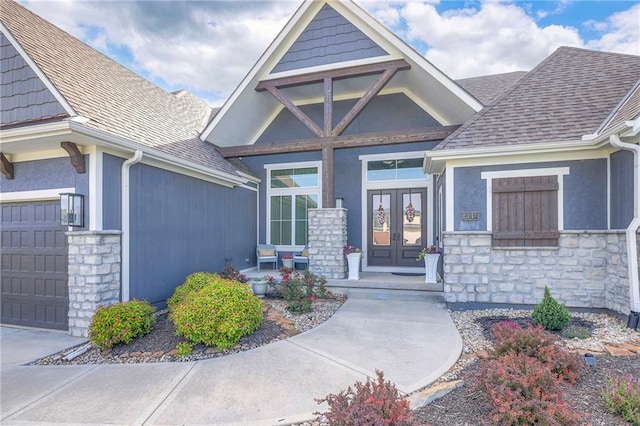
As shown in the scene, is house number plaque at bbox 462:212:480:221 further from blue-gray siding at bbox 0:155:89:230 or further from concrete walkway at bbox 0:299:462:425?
blue-gray siding at bbox 0:155:89:230

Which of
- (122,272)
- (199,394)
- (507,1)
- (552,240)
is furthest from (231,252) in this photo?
(507,1)

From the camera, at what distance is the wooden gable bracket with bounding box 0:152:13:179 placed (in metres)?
5.45

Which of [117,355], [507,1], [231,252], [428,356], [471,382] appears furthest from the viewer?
[231,252]

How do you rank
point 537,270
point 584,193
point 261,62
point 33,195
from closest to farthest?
point 33,195 → point 584,193 → point 537,270 → point 261,62

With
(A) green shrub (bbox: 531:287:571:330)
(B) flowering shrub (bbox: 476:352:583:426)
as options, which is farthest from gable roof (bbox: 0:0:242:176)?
(A) green shrub (bbox: 531:287:571:330)

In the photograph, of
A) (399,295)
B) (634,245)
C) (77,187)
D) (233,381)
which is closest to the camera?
(233,381)

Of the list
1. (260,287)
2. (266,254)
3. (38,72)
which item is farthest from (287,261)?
(38,72)

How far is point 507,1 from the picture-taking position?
279 inches

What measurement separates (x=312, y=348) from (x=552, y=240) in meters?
4.77

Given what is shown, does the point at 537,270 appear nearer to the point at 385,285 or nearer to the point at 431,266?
the point at 431,266

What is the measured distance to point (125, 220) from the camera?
5348 mm

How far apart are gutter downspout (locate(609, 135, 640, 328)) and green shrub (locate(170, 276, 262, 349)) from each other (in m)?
5.62

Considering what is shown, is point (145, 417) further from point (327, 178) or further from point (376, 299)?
point (327, 178)

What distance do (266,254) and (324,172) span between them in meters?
3.48
